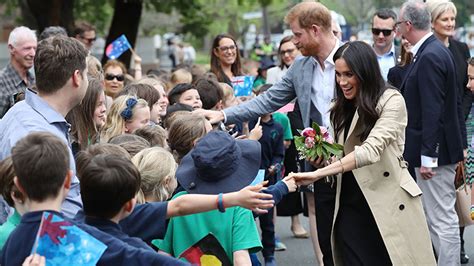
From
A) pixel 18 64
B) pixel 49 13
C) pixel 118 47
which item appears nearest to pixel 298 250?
pixel 18 64

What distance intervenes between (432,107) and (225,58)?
13.1 ft

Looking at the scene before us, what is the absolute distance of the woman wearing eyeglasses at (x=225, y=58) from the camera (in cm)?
1132

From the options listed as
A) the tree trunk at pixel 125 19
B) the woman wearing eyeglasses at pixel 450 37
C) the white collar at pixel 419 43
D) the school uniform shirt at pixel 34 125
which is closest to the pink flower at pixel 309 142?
the school uniform shirt at pixel 34 125

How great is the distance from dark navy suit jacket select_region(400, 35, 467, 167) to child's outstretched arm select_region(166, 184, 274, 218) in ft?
11.2

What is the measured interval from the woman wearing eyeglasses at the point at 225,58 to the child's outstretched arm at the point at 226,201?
6.62 m

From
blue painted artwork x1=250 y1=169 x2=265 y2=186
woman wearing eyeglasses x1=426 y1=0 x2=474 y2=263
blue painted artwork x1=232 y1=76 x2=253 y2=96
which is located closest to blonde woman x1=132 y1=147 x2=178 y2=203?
blue painted artwork x1=250 y1=169 x2=265 y2=186

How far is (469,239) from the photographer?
428 inches

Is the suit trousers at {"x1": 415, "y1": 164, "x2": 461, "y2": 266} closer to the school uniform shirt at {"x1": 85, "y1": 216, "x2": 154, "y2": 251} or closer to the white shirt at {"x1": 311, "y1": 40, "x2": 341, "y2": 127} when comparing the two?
the white shirt at {"x1": 311, "y1": 40, "x2": 341, "y2": 127}

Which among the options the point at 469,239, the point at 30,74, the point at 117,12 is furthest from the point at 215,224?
the point at 117,12

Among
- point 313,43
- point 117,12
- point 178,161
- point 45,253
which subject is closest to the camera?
point 45,253

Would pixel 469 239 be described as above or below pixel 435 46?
below

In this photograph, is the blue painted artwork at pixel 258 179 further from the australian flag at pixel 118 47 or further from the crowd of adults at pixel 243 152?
the australian flag at pixel 118 47

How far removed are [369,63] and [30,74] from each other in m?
4.73

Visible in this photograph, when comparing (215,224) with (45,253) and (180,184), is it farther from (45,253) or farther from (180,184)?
(45,253)
